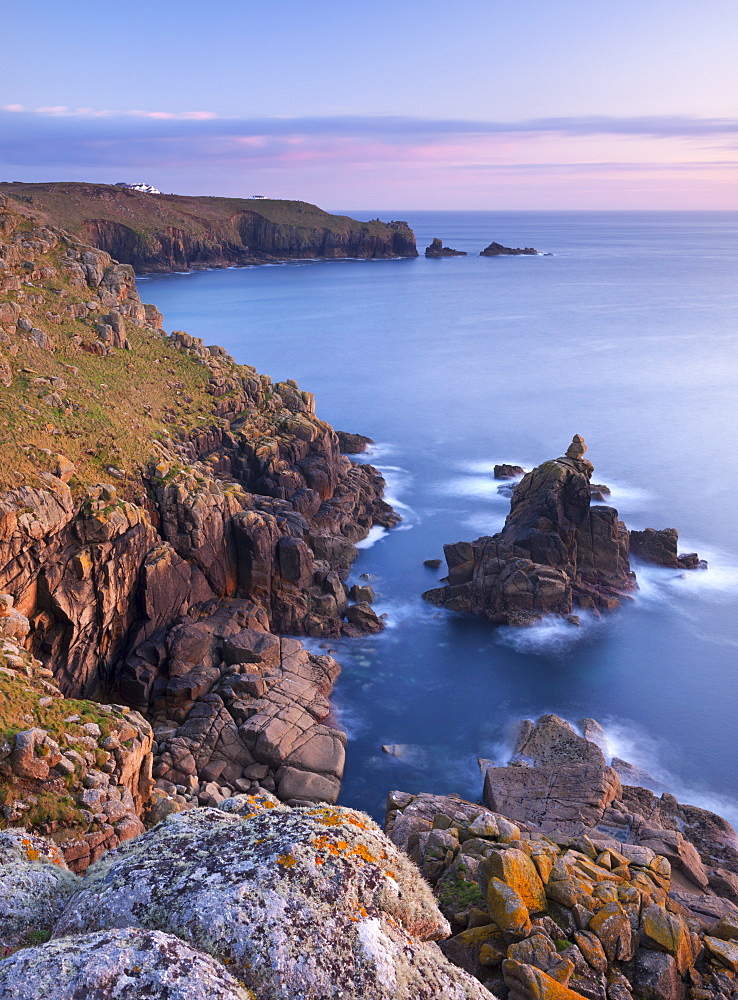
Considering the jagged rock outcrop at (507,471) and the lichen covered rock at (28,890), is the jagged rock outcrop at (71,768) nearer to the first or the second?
the lichen covered rock at (28,890)

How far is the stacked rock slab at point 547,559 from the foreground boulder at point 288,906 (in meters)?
35.9

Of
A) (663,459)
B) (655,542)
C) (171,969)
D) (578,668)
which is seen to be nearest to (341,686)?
(578,668)

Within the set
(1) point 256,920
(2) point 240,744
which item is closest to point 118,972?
(1) point 256,920

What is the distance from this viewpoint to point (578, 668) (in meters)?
40.6

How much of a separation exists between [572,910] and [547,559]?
31151 millimetres

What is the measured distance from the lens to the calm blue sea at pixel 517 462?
117 feet

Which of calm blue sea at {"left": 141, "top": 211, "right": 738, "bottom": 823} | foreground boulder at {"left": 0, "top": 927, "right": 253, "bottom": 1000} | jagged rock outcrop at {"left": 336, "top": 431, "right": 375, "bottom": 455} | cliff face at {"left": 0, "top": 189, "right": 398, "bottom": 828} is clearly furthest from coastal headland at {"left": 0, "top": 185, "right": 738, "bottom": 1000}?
jagged rock outcrop at {"left": 336, "top": 431, "right": 375, "bottom": 455}

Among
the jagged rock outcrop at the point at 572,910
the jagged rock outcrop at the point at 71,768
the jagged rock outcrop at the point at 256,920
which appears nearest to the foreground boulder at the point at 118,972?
the jagged rock outcrop at the point at 256,920

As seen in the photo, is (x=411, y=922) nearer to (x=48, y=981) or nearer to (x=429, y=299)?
(x=48, y=981)

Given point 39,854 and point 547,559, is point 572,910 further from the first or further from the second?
point 547,559

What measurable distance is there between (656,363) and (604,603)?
80.1m

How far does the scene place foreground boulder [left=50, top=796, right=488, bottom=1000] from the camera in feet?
23.1

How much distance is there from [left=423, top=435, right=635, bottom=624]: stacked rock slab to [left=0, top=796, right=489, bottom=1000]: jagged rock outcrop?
35.8 m

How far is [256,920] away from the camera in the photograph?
285 inches
